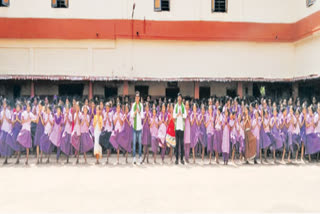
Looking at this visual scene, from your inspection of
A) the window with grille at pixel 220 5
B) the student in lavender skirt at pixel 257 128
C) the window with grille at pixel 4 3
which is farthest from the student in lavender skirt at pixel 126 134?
the window with grille at pixel 4 3

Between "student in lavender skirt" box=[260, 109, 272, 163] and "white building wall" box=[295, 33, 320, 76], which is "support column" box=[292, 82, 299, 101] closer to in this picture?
"white building wall" box=[295, 33, 320, 76]

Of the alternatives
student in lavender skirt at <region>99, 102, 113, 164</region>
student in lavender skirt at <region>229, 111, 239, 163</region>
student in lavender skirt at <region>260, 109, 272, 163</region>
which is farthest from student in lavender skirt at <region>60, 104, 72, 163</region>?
student in lavender skirt at <region>260, 109, 272, 163</region>

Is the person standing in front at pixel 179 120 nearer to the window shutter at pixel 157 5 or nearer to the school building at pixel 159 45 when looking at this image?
the school building at pixel 159 45

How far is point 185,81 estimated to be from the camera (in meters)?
14.9

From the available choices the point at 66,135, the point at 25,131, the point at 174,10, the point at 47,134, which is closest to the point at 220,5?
the point at 174,10
